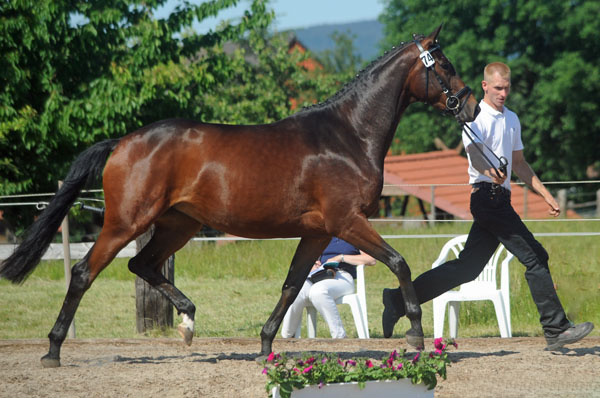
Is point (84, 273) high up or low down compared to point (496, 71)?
down

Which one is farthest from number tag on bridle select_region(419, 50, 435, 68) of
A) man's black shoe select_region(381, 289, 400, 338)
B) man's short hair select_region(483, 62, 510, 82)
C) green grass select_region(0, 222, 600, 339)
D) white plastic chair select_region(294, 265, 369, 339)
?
green grass select_region(0, 222, 600, 339)

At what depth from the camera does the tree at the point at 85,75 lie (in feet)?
42.4

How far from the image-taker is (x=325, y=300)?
704 cm

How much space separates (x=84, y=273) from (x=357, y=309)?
257cm

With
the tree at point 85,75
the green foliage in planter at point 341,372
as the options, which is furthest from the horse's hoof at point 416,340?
the tree at point 85,75

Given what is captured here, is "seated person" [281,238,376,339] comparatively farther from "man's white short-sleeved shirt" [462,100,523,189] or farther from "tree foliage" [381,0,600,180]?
"tree foliage" [381,0,600,180]

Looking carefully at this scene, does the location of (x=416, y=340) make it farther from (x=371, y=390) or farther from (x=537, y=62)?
(x=537, y=62)

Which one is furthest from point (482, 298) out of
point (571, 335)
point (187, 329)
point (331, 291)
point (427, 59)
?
point (187, 329)

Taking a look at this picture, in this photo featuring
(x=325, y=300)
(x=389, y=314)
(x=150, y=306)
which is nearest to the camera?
(x=389, y=314)

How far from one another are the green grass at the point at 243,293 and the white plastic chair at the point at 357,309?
2.06 feet

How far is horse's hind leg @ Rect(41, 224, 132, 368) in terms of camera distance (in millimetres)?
5633

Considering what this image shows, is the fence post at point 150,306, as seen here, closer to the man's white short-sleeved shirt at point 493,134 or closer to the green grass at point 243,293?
the green grass at point 243,293

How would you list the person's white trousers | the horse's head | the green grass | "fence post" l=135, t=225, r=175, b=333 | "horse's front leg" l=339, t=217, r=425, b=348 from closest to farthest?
"horse's front leg" l=339, t=217, r=425, b=348 < the horse's head < the person's white trousers < "fence post" l=135, t=225, r=175, b=333 < the green grass

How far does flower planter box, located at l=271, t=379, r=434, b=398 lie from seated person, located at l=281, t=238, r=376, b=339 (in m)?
2.50
